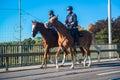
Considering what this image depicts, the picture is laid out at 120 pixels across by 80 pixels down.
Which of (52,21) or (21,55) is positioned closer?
(52,21)

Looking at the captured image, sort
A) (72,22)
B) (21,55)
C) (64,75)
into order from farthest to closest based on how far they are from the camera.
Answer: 1. (72,22)
2. (21,55)
3. (64,75)

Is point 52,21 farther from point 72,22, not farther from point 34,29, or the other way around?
point 72,22

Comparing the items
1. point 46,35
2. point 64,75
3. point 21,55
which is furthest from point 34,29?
point 64,75

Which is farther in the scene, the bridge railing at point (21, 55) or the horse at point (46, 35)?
the bridge railing at point (21, 55)

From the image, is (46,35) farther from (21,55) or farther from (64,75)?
(64,75)

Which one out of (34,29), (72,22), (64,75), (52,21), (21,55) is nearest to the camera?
(64,75)

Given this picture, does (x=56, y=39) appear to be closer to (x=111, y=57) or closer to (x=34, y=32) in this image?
(x=34, y=32)

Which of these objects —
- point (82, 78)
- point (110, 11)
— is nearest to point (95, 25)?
point (110, 11)

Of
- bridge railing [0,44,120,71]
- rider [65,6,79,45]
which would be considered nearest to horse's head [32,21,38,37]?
bridge railing [0,44,120,71]

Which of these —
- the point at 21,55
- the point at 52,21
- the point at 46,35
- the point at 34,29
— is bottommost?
the point at 21,55

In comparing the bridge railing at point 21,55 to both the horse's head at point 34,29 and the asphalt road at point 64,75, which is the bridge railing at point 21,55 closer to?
the horse's head at point 34,29

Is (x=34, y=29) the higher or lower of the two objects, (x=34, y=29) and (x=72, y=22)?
the lower

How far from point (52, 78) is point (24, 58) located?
22.2ft

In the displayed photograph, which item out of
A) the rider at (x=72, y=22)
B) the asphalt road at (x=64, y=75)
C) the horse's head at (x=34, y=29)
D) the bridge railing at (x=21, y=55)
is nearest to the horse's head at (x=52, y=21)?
the horse's head at (x=34, y=29)
